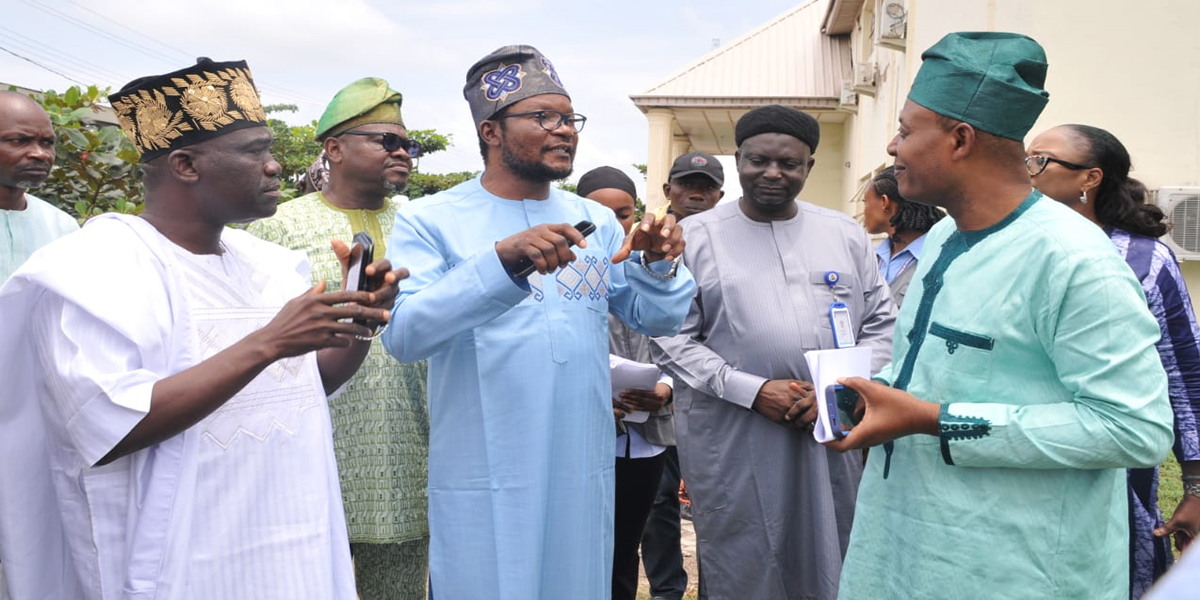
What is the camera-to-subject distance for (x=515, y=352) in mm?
2977

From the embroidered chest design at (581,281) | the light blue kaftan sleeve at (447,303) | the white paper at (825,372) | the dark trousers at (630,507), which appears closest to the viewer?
the white paper at (825,372)

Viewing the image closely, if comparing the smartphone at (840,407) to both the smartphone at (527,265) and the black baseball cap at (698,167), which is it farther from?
the black baseball cap at (698,167)

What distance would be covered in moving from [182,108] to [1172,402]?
11.3 ft

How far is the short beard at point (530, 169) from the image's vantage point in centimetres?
316

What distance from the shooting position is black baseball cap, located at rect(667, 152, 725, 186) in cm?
610

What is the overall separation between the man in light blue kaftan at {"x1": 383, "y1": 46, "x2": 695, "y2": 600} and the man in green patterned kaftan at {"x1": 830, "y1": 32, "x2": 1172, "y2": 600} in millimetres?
917

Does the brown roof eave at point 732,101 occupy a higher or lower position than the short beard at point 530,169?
higher

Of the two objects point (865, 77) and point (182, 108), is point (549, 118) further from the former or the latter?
point (865, 77)

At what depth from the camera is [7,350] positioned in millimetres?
2289

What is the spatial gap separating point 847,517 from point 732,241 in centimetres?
128

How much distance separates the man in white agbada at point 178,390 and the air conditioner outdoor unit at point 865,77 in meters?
13.9

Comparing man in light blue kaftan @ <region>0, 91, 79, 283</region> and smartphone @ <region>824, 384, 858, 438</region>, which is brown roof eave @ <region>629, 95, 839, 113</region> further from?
smartphone @ <region>824, 384, 858, 438</region>

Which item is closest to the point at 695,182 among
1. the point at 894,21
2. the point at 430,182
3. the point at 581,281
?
the point at 581,281

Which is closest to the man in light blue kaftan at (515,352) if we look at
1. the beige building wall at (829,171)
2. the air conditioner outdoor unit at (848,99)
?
the air conditioner outdoor unit at (848,99)
